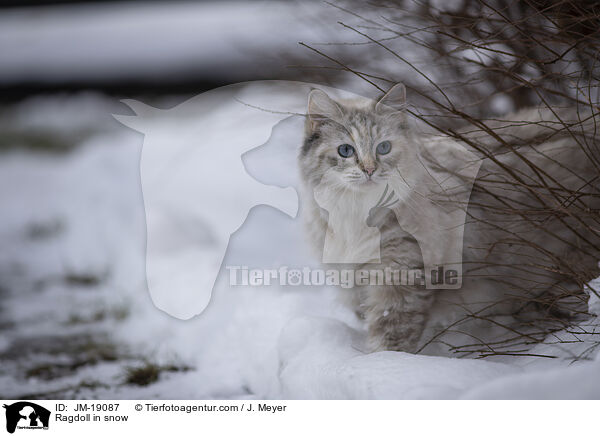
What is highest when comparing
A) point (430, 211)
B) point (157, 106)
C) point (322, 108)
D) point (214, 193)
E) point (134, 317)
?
point (157, 106)

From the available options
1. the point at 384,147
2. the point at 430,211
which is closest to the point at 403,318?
the point at 430,211

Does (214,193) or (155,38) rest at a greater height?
(155,38)

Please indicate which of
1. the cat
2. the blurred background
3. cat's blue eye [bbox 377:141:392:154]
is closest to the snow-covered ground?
the blurred background

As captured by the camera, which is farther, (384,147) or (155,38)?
(155,38)

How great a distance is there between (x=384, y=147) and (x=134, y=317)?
105 centimetres

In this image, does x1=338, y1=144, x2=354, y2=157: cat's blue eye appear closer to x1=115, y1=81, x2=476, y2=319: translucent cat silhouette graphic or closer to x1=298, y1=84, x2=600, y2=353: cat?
x1=298, y1=84, x2=600, y2=353: cat

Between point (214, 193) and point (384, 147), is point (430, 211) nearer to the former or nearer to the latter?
point (384, 147)

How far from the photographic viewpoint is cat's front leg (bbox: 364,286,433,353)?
1169 mm

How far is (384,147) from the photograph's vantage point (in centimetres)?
115

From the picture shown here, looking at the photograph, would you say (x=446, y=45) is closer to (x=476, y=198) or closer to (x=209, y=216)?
(x=476, y=198)
